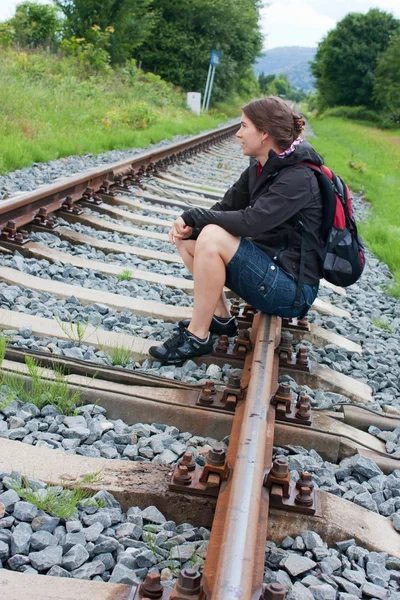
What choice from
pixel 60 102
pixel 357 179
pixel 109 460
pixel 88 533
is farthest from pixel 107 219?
pixel 357 179

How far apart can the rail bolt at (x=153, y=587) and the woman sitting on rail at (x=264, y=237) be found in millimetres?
1619

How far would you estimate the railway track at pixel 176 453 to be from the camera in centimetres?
174

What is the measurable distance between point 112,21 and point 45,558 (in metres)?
24.6

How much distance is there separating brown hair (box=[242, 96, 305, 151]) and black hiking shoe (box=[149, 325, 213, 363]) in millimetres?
982

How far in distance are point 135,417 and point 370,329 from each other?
215 cm

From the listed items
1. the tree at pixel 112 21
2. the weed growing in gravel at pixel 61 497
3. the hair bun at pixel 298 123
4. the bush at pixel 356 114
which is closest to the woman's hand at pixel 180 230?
the hair bun at pixel 298 123

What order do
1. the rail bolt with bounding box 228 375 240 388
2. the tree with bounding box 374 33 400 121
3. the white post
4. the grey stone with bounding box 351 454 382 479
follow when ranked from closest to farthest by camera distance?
the grey stone with bounding box 351 454 382 479, the rail bolt with bounding box 228 375 240 388, the white post, the tree with bounding box 374 33 400 121

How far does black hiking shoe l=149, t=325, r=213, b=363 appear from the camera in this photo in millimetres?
3115

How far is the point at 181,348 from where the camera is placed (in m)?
3.12

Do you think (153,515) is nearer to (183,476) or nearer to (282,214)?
(183,476)

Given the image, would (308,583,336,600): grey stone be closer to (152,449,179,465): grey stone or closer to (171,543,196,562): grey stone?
(171,543,196,562): grey stone

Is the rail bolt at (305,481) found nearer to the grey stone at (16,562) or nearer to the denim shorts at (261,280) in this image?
the grey stone at (16,562)

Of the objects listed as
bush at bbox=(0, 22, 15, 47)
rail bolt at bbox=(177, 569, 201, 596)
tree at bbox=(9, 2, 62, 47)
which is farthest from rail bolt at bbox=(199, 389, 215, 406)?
tree at bbox=(9, 2, 62, 47)

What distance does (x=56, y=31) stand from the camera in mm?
22953
